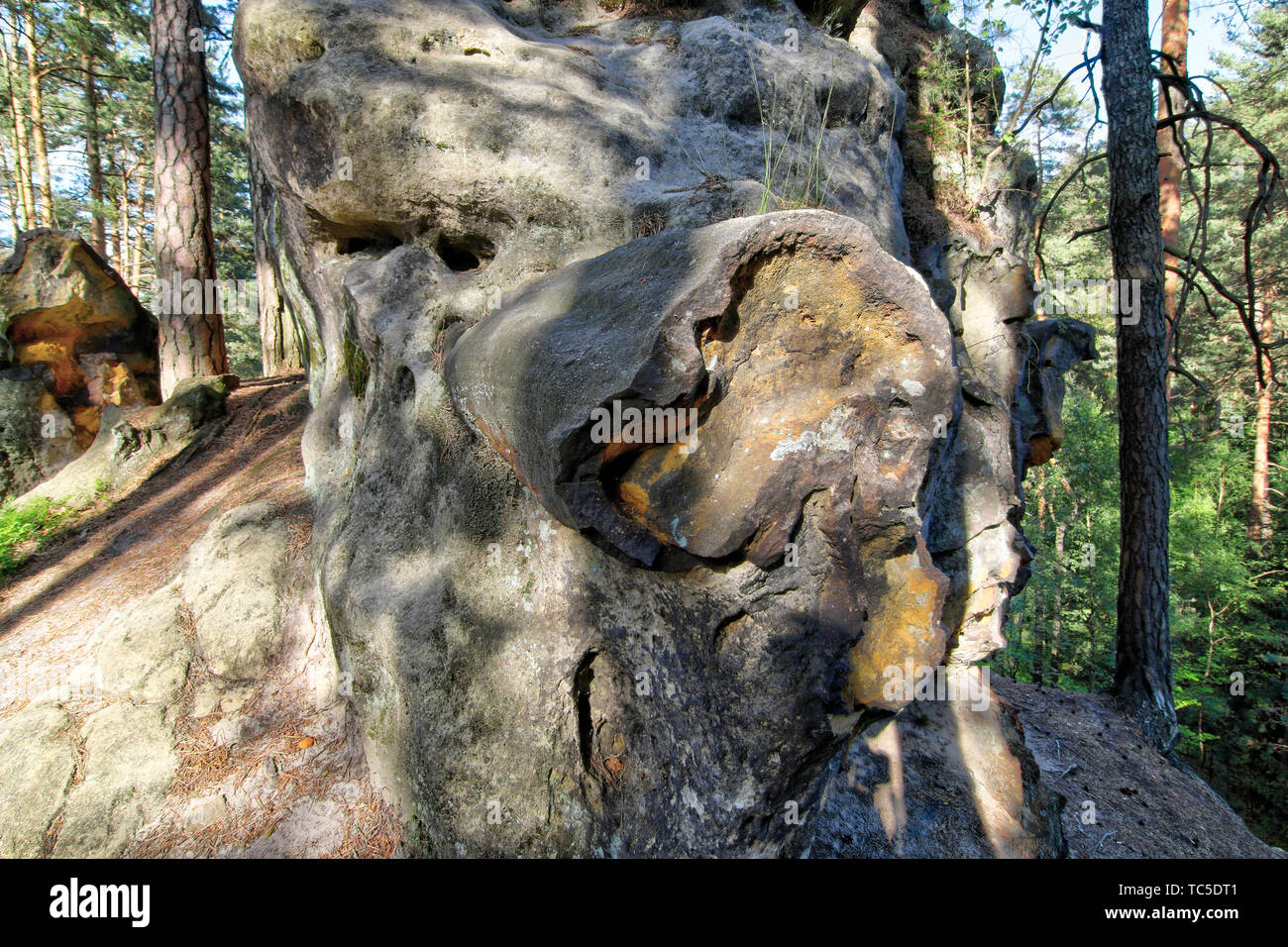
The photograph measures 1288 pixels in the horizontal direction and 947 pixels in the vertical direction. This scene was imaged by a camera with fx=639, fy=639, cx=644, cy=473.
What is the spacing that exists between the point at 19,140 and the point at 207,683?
14934 millimetres

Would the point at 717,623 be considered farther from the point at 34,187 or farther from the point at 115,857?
the point at 34,187

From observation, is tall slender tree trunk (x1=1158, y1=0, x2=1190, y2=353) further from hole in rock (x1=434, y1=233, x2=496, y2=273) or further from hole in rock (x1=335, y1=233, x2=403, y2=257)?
hole in rock (x1=335, y1=233, x2=403, y2=257)

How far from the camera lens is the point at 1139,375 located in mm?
6508

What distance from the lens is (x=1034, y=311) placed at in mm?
5480

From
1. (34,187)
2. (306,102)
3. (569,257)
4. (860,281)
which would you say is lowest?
(860,281)

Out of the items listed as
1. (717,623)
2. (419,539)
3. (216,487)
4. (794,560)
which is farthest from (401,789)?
(216,487)

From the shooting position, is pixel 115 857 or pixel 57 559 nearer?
pixel 115 857

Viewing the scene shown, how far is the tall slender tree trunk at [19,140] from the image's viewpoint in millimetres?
12055

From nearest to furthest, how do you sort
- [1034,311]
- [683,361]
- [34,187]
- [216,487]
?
[683,361] < [1034,311] < [216,487] < [34,187]

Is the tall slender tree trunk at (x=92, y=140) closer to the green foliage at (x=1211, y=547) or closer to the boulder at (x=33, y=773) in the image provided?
the boulder at (x=33, y=773)

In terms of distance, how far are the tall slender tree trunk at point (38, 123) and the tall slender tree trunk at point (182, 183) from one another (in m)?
7.50

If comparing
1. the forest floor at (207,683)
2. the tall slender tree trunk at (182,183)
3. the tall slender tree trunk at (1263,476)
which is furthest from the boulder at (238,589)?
the tall slender tree trunk at (1263,476)

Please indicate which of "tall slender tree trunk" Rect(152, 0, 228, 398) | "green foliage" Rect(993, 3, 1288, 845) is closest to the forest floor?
"tall slender tree trunk" Rect(152, 0, 228, 398)

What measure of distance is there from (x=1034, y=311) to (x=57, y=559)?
28.6ft
